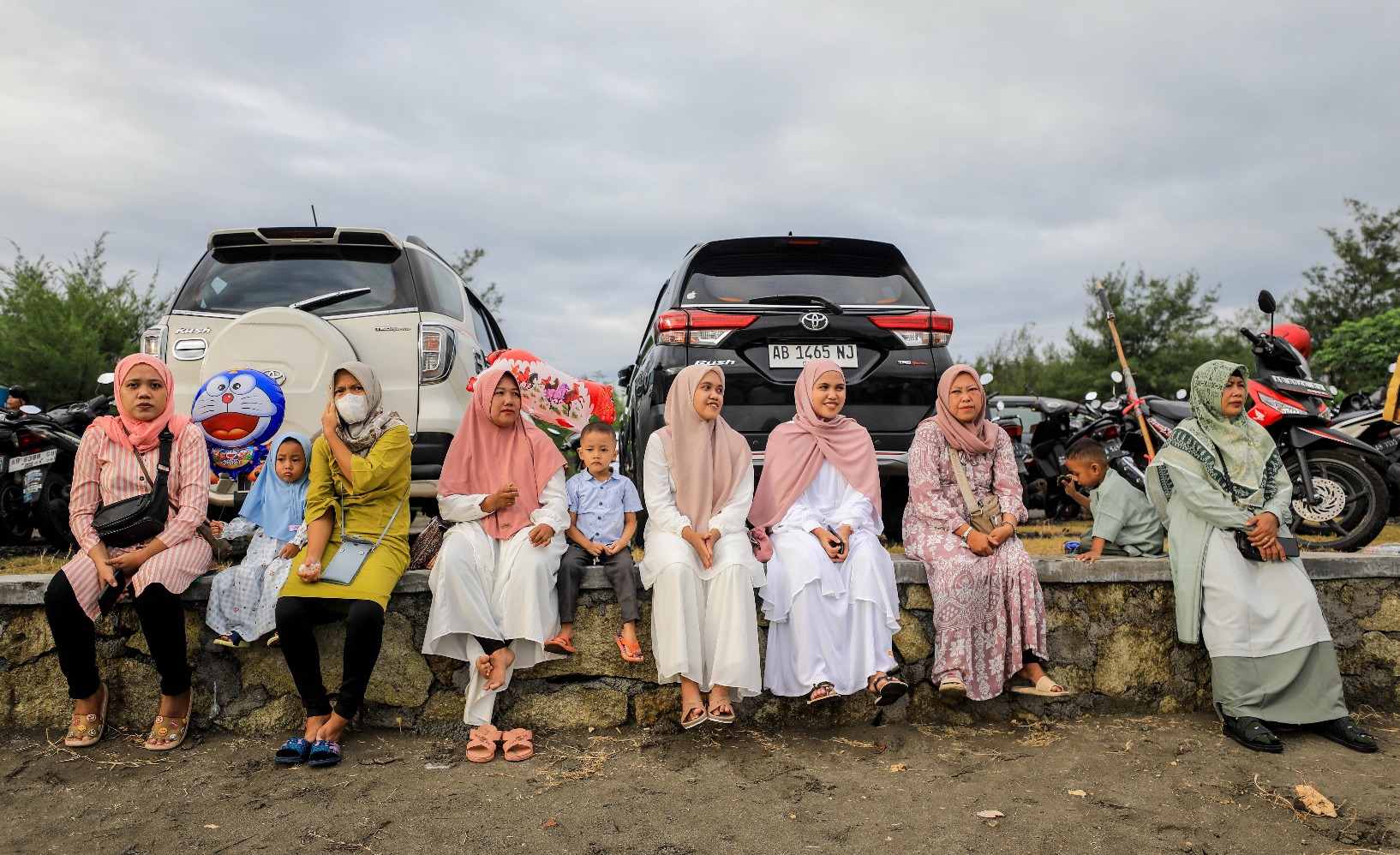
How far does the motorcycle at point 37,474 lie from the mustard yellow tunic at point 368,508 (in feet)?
11.0

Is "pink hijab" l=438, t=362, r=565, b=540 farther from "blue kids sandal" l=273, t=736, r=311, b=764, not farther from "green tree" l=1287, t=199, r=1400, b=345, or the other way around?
"green tree" l=1287, t=199, r=1400, b=345

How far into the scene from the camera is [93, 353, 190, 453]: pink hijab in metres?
3.64

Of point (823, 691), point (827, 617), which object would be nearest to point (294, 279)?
point (827, 617)

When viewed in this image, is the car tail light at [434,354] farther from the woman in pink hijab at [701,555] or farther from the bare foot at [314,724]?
the bare foot at [314,724]

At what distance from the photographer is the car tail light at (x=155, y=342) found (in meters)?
4.78

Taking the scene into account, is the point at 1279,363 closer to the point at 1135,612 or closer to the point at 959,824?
the point at 1135,612

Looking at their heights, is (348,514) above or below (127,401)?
below

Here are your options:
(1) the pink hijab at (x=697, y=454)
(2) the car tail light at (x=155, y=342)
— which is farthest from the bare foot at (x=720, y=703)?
(2) the car tail light at (x=155, y=342)

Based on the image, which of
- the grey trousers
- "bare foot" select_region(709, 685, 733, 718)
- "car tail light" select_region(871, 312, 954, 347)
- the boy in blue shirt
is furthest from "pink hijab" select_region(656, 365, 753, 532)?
"car tail light" select_region(871, 312, 954, 347)

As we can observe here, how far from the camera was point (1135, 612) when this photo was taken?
3.94 meters

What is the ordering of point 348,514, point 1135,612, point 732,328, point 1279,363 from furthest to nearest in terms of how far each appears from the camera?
point 1279,363
point 732,328
point 1135,612
point 348,514

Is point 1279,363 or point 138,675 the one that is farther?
point 1279,363

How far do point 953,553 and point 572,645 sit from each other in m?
1.67

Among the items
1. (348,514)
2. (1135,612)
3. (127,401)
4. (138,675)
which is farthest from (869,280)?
(138,675)
